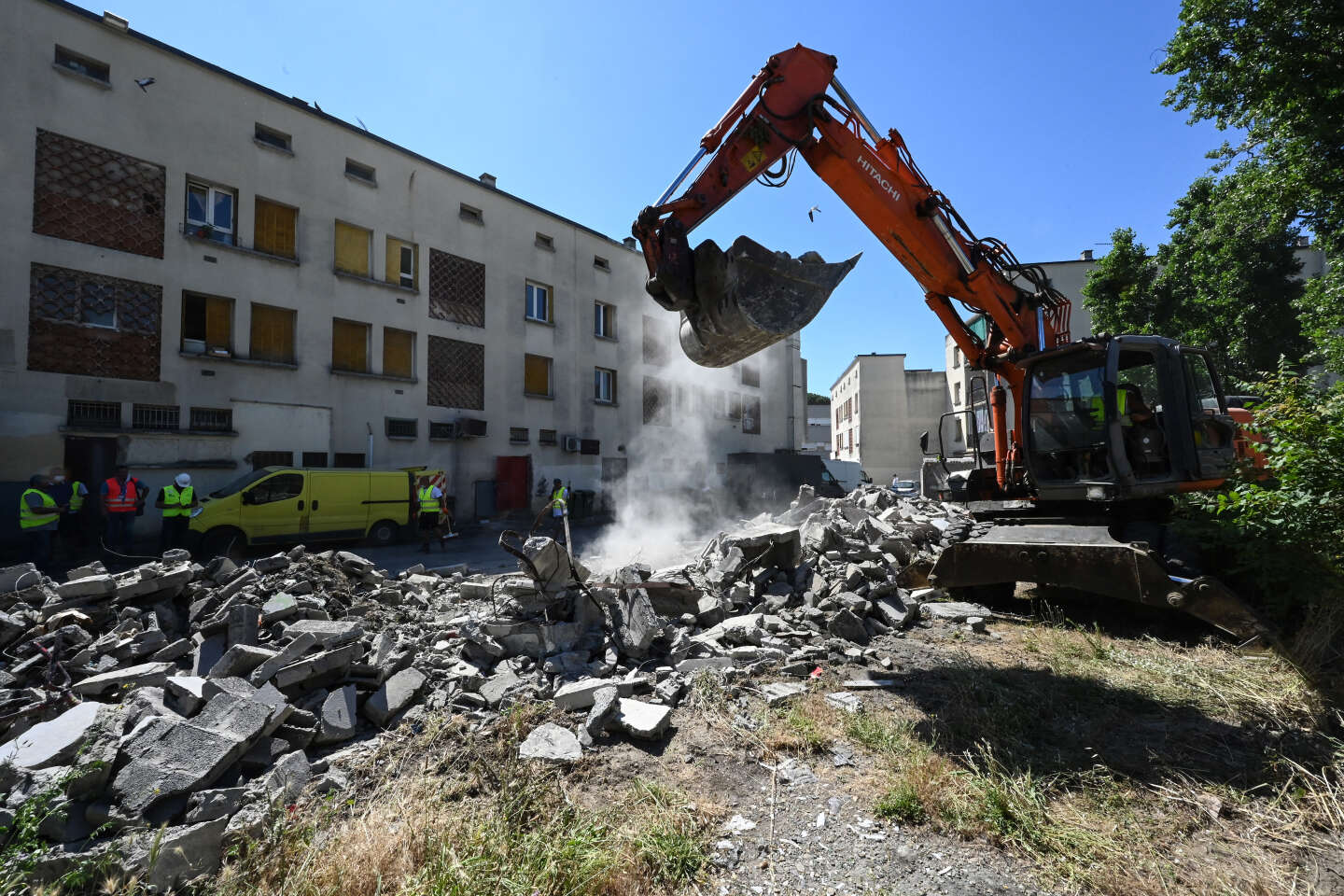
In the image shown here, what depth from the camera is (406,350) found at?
1762 cm

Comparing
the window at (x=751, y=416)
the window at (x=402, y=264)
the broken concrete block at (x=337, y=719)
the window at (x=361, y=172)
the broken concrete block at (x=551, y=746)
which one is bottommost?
the broken concrete block at (x=551, y=746)

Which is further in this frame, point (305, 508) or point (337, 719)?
point (305, 508)

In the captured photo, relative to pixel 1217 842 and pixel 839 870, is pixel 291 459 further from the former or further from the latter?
pixel 1217 842

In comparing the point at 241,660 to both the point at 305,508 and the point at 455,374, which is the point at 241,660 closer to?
the point at 305,508

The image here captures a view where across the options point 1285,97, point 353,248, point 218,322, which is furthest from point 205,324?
point 1285,97

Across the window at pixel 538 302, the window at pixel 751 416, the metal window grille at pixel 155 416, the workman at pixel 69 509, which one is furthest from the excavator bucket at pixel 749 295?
the window at pixel 751 416

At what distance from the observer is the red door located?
19.2 m

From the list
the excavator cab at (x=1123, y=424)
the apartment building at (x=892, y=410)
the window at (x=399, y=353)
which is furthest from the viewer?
the apartment building at (x=892, y=410)

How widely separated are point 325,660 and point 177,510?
872 centimetres

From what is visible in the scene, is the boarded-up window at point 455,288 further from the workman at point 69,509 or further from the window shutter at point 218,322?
the workman at point 69,509

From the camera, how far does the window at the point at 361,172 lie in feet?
55.0

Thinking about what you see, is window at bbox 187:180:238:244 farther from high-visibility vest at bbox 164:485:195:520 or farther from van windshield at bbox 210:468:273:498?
high-visibility vest at bbox 164:485:195:520

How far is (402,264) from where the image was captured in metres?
17.7

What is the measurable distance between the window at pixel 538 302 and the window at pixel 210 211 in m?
8.27
